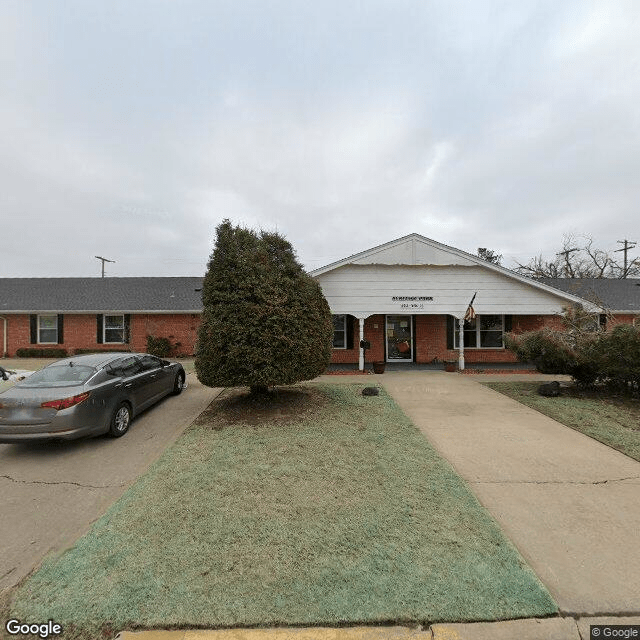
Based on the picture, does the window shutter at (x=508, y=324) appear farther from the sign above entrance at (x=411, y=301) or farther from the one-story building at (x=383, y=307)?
the sign above entrance at (x=411, y=301)

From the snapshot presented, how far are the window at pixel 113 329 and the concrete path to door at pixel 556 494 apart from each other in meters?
14.7

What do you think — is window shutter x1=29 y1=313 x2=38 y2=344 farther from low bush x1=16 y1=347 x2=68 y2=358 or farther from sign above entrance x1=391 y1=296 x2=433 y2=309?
sign above entrance x1=391 y1=296 x2=433 y2=309

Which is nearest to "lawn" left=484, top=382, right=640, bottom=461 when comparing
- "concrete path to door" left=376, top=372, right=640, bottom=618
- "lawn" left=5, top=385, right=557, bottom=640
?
"concrete path to door" left=376, top=372, right=640, bottom=618

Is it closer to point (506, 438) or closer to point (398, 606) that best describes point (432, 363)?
point (506, 438)

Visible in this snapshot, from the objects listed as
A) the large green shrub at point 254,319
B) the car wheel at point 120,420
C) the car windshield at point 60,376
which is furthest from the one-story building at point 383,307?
the car windshield at point 60,376

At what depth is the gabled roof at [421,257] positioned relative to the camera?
11.9 m

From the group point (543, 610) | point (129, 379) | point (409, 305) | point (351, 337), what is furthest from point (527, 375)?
point (129, 379)

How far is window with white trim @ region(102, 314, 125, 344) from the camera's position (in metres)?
16.0

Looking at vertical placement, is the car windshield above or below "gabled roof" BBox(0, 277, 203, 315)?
below

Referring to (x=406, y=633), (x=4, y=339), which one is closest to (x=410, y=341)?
(x=406, y=633)

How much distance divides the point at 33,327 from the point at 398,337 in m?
17.5

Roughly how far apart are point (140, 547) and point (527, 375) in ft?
40.4

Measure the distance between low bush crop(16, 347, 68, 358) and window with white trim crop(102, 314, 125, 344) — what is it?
198 cm

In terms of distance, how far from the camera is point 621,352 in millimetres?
7465
